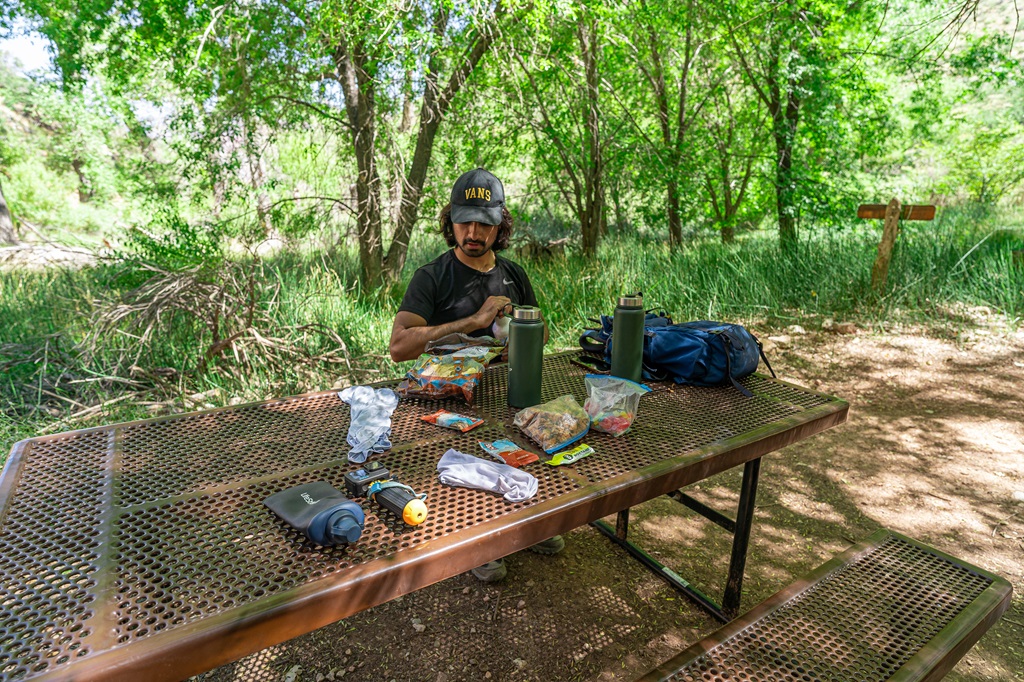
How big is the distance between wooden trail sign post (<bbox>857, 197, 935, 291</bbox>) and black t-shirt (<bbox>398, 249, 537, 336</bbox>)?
4497 millimetres

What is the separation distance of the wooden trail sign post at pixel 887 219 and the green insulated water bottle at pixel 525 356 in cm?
513

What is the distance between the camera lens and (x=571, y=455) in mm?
1470

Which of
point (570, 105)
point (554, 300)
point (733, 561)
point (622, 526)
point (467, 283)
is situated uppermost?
point (570, 105)

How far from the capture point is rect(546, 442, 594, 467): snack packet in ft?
4.72

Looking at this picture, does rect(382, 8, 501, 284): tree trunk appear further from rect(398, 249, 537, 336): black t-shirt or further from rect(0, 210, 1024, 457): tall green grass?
rect(398, 249, 537, 336): black t-shirt

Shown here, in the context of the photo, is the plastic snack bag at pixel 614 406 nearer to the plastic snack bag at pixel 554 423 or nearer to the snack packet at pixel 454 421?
the plastic snack bag at pixel 554 423

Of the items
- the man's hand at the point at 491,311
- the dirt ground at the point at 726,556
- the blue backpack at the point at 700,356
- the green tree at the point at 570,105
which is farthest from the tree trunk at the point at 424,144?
the blue backpack at the point at 700,356

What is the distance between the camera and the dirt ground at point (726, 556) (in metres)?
1.94

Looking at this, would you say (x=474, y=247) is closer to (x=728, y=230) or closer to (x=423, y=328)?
(x=423, y=328)

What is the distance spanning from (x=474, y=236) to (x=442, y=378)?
104 centimetres

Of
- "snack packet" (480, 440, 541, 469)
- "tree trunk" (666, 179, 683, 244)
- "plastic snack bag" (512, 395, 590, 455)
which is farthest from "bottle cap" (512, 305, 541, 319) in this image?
"tree trunk" (666, 179, 683, 244)

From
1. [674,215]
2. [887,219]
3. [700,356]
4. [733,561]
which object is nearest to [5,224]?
[674,215]

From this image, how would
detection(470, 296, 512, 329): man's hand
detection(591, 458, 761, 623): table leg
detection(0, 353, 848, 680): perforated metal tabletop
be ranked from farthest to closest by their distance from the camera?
detection(470, 296, 512, 329): man's hand
detection(591, 458, 761, 623): table leg
detection(0, 353, 848, 680): perforated metal tabletop

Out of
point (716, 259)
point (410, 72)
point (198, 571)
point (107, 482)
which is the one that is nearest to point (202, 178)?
point (410, 72)
